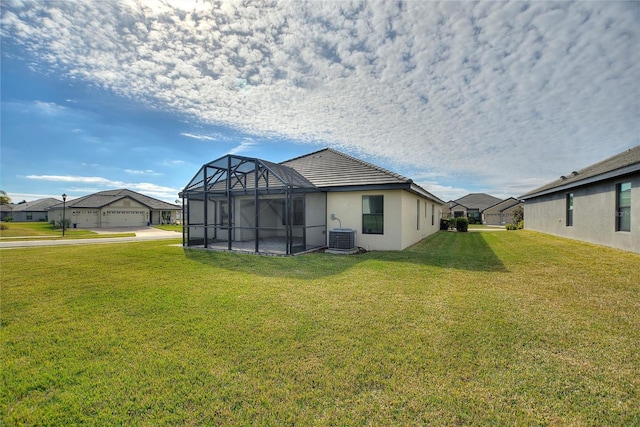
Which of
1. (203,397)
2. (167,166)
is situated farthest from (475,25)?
(167,166)

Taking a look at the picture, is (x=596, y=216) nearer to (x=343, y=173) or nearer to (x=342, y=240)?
(x=343, y=173)


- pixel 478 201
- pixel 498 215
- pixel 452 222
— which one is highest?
pixel 478 201

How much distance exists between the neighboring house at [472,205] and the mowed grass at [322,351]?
4924cm

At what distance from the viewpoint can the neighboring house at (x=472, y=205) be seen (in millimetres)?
50281

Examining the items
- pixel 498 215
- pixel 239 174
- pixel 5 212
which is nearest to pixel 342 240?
pixel 239 174

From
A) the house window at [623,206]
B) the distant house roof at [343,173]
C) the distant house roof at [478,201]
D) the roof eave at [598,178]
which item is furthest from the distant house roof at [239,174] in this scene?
the distant house roof at [478,201]

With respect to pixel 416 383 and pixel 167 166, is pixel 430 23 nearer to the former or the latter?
pixel 416 383

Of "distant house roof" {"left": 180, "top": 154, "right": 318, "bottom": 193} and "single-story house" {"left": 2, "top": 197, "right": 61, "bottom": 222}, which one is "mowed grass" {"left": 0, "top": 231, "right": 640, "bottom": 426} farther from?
"single-story house" {"left": 2, "top": 197, "right": 61, "bottom": 222}

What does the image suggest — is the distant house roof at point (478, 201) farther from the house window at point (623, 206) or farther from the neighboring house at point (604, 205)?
the house window at point (623, 206)

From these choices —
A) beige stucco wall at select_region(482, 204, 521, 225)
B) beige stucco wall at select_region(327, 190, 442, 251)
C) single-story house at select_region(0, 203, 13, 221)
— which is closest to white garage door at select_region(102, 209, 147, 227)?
beige stucco wall at select_region(327, 190, 442, 251)

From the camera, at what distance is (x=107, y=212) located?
98.6 ft

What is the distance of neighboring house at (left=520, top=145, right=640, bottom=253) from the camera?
348 inches

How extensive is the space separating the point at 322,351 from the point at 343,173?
898 centimetres

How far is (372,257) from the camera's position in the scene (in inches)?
340
